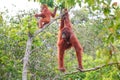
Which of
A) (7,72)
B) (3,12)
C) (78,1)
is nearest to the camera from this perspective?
(78,1)

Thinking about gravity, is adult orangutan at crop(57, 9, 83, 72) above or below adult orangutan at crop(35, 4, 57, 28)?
below

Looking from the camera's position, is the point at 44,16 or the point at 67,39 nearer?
the point at 67,39

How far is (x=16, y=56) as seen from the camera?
10.6m

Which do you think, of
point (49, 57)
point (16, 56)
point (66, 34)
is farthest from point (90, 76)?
point (66, 34)

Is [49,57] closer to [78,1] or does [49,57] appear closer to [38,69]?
[38,69]

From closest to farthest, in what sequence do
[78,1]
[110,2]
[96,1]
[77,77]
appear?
[110,2], [96,1], [78,1], [77,77]

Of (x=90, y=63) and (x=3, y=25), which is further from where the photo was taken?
(x=90, y=63)

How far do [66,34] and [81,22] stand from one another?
52.3 feet

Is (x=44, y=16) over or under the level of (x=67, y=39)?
over

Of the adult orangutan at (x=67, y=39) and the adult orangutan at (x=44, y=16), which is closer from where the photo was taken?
the adult orangutan at (x=67, y=39)

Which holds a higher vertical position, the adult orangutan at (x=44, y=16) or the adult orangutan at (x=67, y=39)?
the adult orangutan at (x=44, y=16)

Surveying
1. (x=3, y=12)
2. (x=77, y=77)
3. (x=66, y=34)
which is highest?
(x=3, y=12)

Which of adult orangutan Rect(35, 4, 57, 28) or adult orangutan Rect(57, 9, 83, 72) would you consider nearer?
adult orangutan Rect(57, 9, 83, 72)

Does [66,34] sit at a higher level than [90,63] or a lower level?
higher
